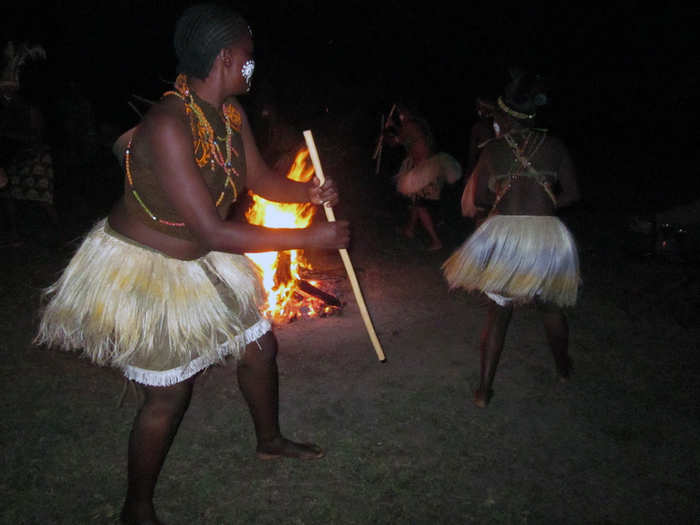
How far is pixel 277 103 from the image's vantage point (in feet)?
25.9

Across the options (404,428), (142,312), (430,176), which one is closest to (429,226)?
(430,176)

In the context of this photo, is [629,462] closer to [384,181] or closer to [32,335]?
[32,335]

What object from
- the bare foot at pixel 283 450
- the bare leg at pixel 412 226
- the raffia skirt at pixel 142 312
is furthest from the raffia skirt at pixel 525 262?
the bare leg at pixel 412 226

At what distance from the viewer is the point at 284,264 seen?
4961 millimetres

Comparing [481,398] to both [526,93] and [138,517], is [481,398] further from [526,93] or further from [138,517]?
[138,517]

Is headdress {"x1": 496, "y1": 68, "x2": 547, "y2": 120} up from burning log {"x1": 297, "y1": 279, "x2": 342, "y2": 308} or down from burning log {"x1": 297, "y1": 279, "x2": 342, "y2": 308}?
→ up

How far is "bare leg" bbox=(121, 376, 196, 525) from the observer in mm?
2197

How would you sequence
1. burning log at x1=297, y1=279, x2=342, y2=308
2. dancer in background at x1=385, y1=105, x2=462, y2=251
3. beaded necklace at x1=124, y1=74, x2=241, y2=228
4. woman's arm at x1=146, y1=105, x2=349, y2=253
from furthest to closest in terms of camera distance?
1. dancer in background at x1=385, y1=105, x2=462, y2=251
2. burning log at x1=297, y1=279, x2=342, y2=308
3. beaded necklace at x1=124, y1=74, x2=241, y2=228
4. woman's arm at x1=146, y1=105, x2=349, y2=253

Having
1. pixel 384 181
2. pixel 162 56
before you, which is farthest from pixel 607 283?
pixel 162 56

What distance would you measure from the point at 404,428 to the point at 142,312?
172 cm

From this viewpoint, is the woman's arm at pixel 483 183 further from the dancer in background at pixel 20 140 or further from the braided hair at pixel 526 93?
the dancer in background at pixel 20 140

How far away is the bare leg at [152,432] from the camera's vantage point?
7.21 ft

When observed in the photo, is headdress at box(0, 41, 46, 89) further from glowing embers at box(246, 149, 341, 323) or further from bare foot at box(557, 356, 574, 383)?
bare foot at box(557, 356, 574, 383)

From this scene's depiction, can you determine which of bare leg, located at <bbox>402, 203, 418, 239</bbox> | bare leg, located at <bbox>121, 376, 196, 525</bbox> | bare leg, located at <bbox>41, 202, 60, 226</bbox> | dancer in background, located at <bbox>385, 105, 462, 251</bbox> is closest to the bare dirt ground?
bare leg, located at <bbox>121, 376, 196, 525</bbox>
